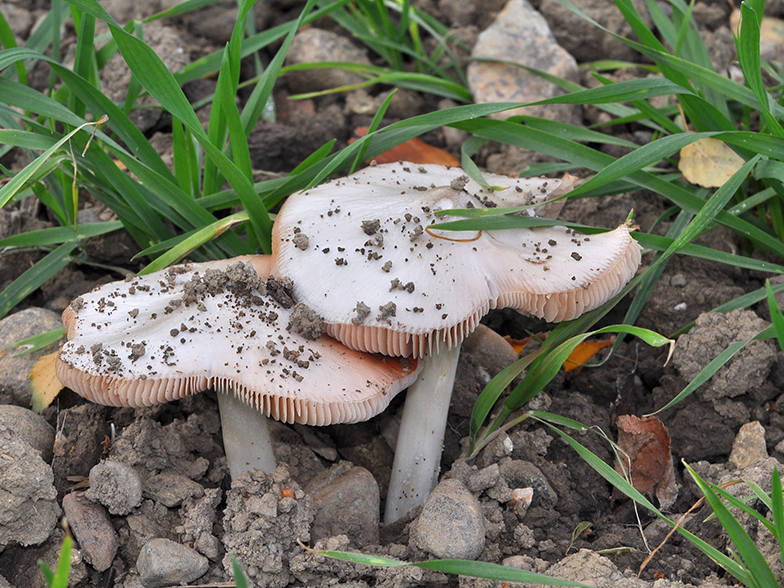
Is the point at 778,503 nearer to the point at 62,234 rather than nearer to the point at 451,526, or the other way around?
the point at 451,526

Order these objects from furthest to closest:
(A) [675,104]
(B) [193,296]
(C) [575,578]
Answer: (A) [675,104] < (B) [193,296] < (C) [575,578]

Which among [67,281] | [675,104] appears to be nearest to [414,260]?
[67,281]

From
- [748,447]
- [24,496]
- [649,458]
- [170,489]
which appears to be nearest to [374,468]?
[170,489]

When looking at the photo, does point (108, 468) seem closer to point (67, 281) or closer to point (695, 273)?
point (67, 281)

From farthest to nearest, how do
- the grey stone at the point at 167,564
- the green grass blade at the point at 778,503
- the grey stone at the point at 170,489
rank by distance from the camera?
the grey stone at the point at 170,489 → the grey stone at the point at 167,564 → the green grass blade at the point at 778,503

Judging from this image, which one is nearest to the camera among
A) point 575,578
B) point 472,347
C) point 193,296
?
point 575,578

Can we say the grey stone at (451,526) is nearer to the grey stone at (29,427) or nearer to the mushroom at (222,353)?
the mushroom at (222,353)

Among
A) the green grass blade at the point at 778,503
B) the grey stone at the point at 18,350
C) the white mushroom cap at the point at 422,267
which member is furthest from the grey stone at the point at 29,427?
the green grass blade at the point at 778,503
